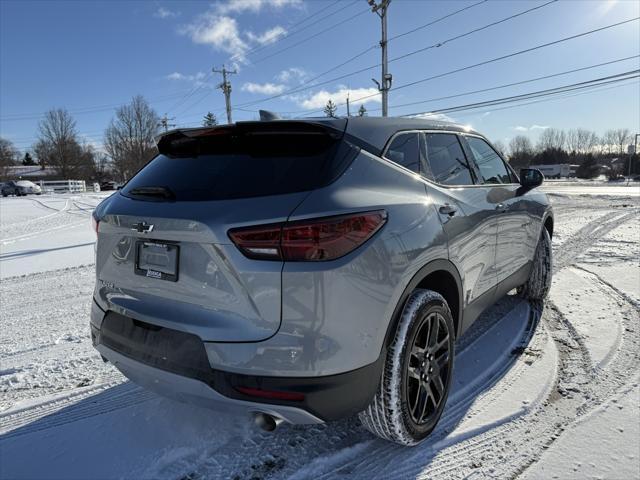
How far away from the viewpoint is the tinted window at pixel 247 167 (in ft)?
6.14

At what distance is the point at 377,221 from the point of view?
1887 millimetres

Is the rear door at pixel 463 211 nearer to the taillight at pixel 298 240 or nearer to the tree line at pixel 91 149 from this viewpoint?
the taillight at pixel 298 240

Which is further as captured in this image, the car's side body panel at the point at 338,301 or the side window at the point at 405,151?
the side window at the point at 405,151

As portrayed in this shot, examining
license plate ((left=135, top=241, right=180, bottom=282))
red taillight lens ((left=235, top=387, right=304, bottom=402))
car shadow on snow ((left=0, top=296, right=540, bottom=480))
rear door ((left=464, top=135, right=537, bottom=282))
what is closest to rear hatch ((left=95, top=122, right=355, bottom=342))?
license plate ((left=135, top=241, right=180, bottom=282))

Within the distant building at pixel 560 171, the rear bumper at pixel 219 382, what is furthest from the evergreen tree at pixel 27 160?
the rear bumper at pixel 219 382

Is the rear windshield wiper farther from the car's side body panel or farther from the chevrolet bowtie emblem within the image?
the car's side body panel

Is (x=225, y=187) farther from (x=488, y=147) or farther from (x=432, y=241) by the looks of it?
(x=488, y=147)

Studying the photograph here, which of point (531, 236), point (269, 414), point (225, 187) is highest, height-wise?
point (225, 187)

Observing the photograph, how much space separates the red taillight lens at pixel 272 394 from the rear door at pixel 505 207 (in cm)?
214

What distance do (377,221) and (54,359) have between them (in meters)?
2.89

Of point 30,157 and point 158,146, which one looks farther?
point 30,157

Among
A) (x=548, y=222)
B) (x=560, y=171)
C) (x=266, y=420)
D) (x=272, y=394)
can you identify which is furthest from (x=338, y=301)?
(x=560, y=171)

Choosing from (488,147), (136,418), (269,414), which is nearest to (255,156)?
(269,414)

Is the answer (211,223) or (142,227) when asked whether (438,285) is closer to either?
(211,223)
